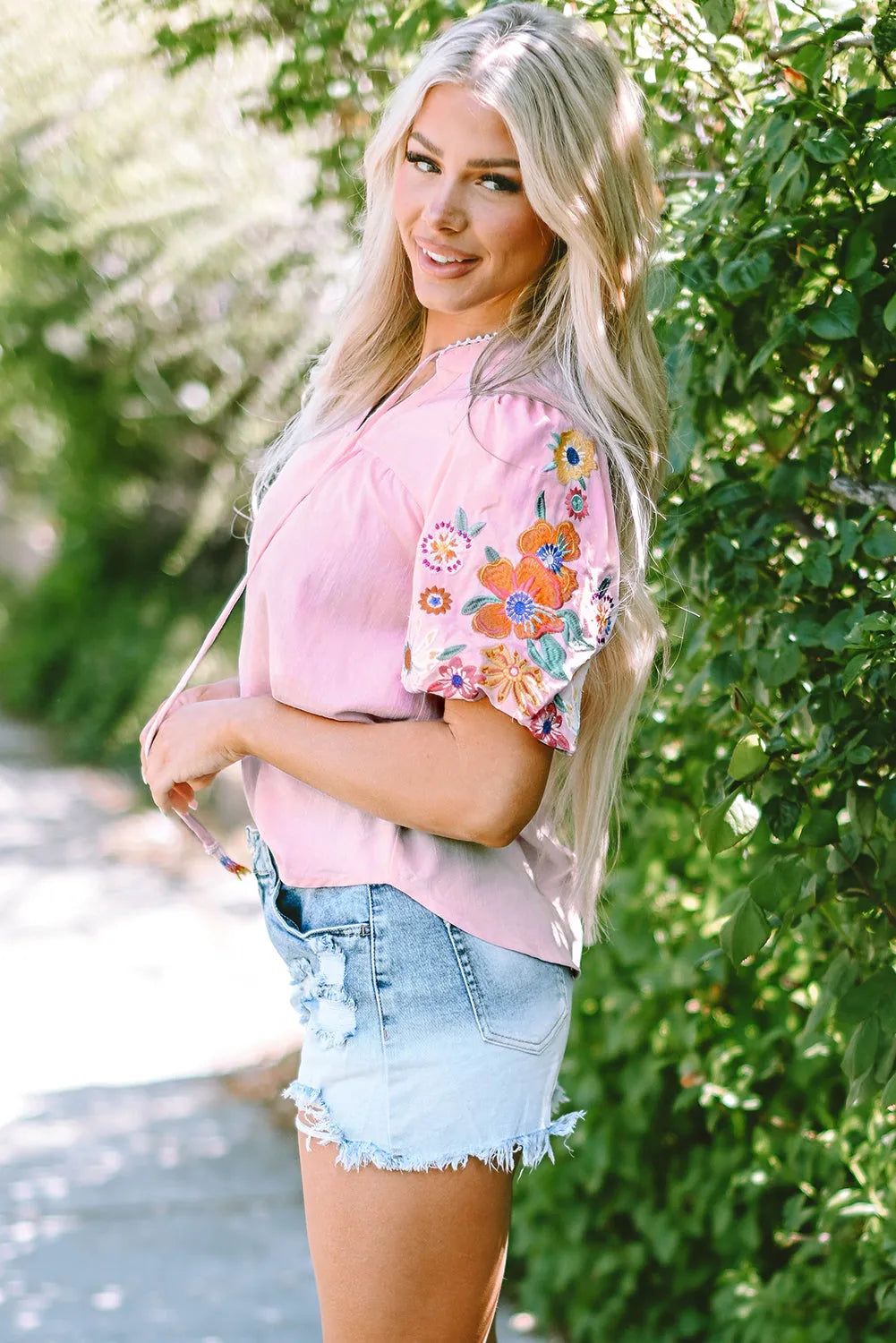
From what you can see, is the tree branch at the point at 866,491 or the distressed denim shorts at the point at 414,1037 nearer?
the distressed denim shorts at the point at 414,1037

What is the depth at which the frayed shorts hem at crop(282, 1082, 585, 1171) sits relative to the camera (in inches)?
57.3

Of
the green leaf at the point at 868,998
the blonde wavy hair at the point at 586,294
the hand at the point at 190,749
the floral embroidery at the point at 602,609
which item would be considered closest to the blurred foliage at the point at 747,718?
the green leaf at the point at 868,998

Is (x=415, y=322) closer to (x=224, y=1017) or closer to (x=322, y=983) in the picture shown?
(x=322, y=983)

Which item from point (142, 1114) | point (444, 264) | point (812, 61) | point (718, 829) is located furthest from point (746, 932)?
point (142, 1114)

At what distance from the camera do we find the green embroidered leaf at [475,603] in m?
1.39

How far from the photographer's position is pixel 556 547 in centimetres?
139

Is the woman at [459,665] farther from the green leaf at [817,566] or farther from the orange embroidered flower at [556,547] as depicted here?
the green leaf at [817,566]

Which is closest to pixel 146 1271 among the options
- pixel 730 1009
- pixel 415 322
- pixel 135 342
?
pixel 730 1009

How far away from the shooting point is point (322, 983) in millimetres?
1505

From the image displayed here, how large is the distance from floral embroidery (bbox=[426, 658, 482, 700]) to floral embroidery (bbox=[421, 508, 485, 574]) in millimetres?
93

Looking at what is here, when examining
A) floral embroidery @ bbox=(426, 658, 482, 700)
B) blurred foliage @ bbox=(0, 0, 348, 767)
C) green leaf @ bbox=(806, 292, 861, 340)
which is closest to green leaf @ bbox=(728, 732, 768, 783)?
floral embroidery @ bbox=(426, 658, 482, 700)

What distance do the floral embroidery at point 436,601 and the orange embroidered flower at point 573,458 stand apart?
0.51 feet

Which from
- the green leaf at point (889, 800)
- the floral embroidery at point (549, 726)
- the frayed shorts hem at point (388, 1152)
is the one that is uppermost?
the floral embroidery at point (549, 726)

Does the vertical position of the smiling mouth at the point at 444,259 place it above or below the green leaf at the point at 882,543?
above
